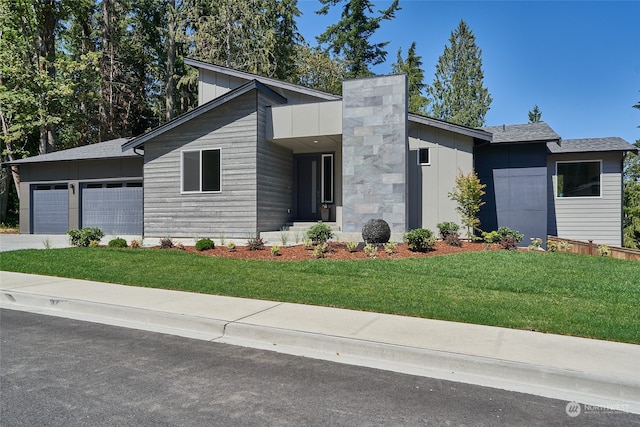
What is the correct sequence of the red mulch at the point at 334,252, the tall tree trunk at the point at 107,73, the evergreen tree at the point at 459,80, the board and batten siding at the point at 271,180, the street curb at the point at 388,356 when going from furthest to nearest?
the evergreen tree at the point at 459,80 < the tall tree trunk at the point at 107,73 < the board and batten siding at the point at 271,180 < the red mulch at the point at 334,252 < the street curb at the point at 388,356

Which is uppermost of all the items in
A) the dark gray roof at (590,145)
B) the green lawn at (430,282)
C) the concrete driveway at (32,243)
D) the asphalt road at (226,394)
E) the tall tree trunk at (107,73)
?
the tall tree trunk at (107,73)

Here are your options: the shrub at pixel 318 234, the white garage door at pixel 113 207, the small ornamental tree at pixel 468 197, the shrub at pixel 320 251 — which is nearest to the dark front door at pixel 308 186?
the shrub at pixel 318 234

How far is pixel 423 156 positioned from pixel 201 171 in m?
8.22

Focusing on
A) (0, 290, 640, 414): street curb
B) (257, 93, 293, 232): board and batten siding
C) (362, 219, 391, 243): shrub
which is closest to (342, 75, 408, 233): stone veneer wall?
(362, 219, 391, 243): shrub

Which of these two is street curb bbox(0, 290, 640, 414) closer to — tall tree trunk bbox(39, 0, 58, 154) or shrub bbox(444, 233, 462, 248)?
shrub bbox(444, 233, 462, 248)

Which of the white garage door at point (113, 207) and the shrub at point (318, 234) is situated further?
the white garage door at point (113, 207)

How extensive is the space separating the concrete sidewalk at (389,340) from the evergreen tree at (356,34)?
3222 cm

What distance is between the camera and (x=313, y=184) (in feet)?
54.6

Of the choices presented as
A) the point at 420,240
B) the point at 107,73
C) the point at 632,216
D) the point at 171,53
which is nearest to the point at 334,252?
the point at 420,240

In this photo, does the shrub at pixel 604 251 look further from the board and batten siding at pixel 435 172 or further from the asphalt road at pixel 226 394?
the asphalt road at pixel 226 394

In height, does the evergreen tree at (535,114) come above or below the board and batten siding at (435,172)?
above

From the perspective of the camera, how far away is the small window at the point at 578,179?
1573 centimetres

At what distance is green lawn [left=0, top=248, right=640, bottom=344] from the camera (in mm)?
5605

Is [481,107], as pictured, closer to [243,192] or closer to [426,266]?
[243,192]
